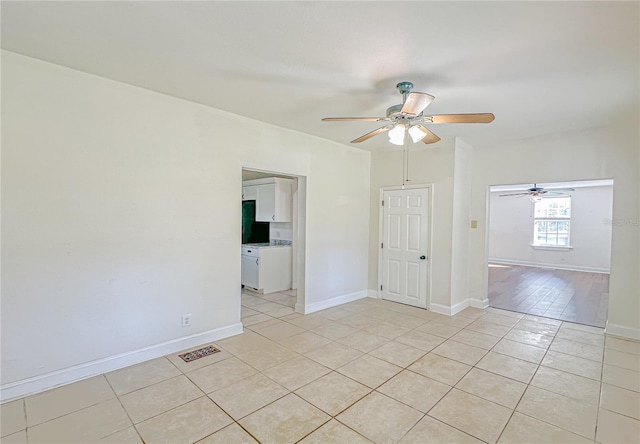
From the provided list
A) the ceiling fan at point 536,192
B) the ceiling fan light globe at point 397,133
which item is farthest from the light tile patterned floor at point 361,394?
the ceiling fan at point 536,192

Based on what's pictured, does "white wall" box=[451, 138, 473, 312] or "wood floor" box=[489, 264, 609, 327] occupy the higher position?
"white wall" box=[451, 138, 473, 312]

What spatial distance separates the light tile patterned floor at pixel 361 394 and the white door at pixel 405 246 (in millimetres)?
1257

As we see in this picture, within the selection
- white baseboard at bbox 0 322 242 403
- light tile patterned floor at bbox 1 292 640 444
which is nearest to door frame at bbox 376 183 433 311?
light tile patterned floor at bbox 1 292 640 444

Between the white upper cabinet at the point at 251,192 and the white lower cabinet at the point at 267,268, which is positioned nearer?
the white lower cabinet at the point at 267,268

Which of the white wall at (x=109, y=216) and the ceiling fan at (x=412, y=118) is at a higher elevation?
the ceiling fan at (x=412, y=118)

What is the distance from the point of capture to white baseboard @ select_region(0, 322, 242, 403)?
94.7 inches

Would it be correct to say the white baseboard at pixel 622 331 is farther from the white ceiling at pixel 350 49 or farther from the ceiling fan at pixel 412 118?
the ceiling fan at pixel 412 118

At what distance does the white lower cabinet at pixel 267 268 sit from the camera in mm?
5715

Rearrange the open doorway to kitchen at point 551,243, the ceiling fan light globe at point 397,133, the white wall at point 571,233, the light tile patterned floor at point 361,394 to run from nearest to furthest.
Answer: the light tile patterned floor at point 361,394 < the ceiling fan light globe at point 397,133 < the open doorway to kitchen at point 551,243 < the white wall at point 571,233

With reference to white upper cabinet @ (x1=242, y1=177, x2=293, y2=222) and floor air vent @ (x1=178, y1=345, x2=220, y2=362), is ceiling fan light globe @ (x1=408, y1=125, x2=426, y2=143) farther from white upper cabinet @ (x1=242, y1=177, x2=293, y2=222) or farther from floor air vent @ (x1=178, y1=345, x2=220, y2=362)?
white upper cabinet @ (x1=242, y1=177, x2=293, y2=222)

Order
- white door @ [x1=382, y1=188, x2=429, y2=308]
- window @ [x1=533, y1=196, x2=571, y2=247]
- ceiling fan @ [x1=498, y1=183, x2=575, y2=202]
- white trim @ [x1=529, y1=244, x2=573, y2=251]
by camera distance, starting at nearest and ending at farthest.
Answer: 1. white door @ [x1=382, y1=188, x2=429, y2=308]
2. ceiling fan @ [x1=498, y1=183, x2=575, y2=202]
3. white trim @ [x1=529, y1=244, x2=573, y2=251]
4. window @ [x1=533, y1=196, x2=571, y2=247]

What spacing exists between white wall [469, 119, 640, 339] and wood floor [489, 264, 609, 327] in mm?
620

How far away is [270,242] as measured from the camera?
666 cm

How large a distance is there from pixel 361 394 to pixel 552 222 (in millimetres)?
9865
